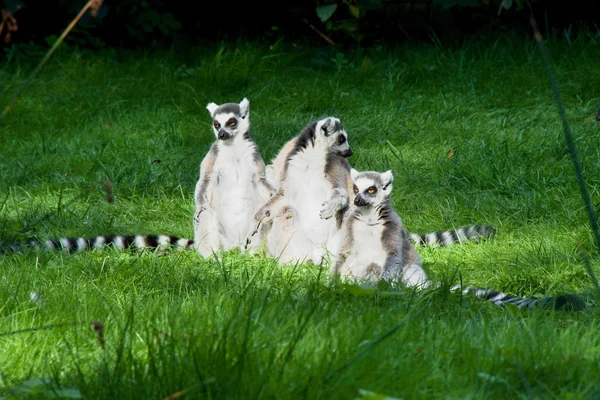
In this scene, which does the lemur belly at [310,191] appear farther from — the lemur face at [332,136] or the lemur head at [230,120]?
the lemur head at [230,120]

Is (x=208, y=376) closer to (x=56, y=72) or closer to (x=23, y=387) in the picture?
(x=23, y=387)

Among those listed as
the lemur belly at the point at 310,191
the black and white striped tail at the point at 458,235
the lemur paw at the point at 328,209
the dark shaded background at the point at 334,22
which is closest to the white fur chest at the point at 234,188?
the lemur belly at the point at 310,191

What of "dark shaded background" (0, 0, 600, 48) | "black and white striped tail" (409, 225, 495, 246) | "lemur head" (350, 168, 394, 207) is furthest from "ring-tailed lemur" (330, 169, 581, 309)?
"dark shaded background" (0, 0, 600, 48)

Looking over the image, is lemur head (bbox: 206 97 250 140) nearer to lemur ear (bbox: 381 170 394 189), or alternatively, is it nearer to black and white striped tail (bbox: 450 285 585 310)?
lemur ear (bbox: 381 170 394 189)

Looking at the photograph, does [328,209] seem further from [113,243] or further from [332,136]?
[113,243]

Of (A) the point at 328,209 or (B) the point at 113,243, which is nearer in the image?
(A) the point at 328,209

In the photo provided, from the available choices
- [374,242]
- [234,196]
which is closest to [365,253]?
[374,242]

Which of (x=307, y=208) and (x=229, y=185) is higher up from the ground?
(x=229, y=185)

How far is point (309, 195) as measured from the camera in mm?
4738

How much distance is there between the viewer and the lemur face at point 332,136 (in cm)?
477

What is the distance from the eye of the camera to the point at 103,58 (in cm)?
899

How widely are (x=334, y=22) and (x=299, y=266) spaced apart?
5443 millimetres

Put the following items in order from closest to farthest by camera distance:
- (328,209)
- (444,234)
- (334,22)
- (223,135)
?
(328,209) < (444,234) < (223,135) < (334,22)

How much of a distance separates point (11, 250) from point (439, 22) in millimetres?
6206
